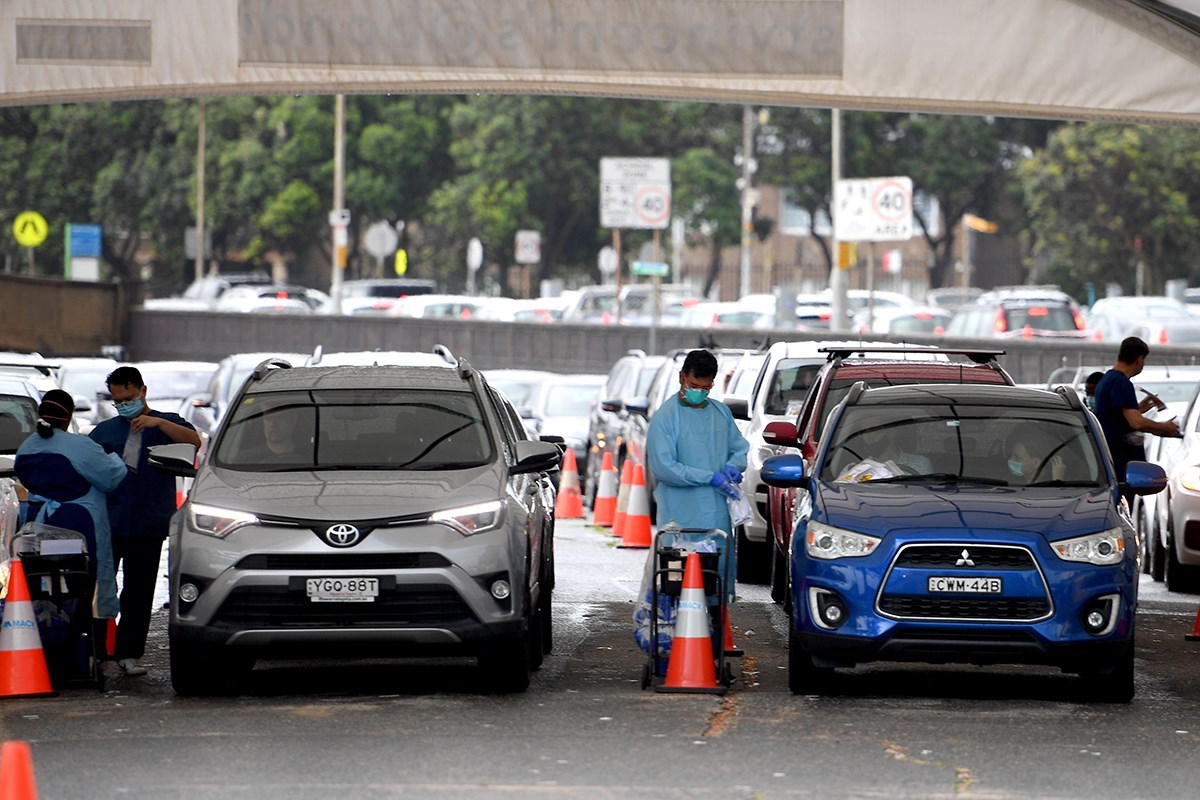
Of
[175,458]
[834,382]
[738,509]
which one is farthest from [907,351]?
[175,458]

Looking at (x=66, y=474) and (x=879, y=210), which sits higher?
(x=879, y=210)

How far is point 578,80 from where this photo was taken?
49.8ft

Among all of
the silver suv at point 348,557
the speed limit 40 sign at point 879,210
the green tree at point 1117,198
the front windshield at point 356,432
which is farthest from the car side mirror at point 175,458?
the green tree at point 1117,198

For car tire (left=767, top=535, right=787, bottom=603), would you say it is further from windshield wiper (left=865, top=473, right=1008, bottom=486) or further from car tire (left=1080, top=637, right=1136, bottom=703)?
car tire (left=1080, top=637, right=1136, bottom=703)

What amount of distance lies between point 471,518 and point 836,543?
1.72m

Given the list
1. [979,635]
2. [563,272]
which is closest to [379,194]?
[563,272]

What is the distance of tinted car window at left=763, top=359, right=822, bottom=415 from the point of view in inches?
763

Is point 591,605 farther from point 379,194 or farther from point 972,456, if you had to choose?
point 379,194

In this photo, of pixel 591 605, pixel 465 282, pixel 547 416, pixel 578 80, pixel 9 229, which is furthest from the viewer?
pixel 465 282

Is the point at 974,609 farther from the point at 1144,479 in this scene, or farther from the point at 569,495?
the point at 569,495

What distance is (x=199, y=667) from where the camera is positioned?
1159 cm

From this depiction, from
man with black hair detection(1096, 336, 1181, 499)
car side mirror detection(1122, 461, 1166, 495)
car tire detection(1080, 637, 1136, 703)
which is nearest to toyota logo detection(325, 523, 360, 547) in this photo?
car tire detection(1080, 637, 1136, 703)

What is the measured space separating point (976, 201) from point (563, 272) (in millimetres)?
16454

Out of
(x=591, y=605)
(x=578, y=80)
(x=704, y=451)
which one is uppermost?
(x=578, y=80)
